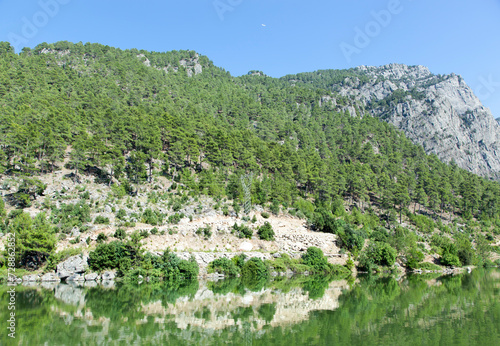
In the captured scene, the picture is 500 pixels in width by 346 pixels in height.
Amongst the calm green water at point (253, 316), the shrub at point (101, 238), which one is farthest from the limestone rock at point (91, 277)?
the calm green water at point (253, 316)

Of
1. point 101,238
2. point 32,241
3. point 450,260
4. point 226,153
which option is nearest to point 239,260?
point 101,238

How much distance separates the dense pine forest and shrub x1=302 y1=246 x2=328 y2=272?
6.15m

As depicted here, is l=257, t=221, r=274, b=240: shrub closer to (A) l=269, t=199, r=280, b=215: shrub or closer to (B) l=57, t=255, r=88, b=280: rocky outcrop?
(A) l=269, t=199, r=280, b=215: shrub

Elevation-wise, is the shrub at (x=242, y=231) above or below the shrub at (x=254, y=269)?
above

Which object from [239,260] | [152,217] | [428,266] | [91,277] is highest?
[152,217]

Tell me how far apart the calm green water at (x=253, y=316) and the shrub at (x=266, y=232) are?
623 inches

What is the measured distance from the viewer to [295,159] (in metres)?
79.4

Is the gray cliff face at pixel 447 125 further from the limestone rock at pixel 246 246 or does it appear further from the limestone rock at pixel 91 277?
the limestone rock at pixel 91 277

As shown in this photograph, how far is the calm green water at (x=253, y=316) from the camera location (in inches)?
631

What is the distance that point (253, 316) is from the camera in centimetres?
2117

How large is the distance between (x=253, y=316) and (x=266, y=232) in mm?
27078

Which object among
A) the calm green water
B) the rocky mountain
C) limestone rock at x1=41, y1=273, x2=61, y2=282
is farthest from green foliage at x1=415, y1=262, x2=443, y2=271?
the rocky mountain

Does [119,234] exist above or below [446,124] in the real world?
below

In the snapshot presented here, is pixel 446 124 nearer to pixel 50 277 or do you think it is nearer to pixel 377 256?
pixel 377 256
